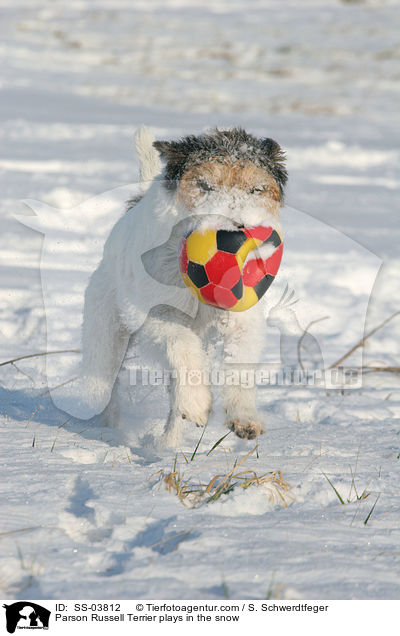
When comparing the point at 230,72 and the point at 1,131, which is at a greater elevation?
the point at 230,72

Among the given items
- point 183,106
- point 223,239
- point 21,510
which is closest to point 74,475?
point 21,510

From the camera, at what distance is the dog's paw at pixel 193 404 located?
285 centimetres

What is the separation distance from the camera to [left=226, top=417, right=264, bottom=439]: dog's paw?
2.86 metres

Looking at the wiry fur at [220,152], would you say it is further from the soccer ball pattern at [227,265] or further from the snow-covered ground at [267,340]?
the snow-covered ground at [267,340]

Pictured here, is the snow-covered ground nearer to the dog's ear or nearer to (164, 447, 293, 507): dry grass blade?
(164, 447, 293, 507): dry grass blade

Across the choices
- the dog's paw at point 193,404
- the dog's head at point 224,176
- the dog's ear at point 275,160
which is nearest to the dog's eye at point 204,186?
the dog's head at point 224,176

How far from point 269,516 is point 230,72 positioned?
13.7 metres

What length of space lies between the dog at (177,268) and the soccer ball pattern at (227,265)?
0.05m

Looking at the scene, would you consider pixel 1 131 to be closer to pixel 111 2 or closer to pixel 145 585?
pixel 145 585

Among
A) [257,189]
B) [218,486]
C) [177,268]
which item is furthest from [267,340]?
[218,486]
